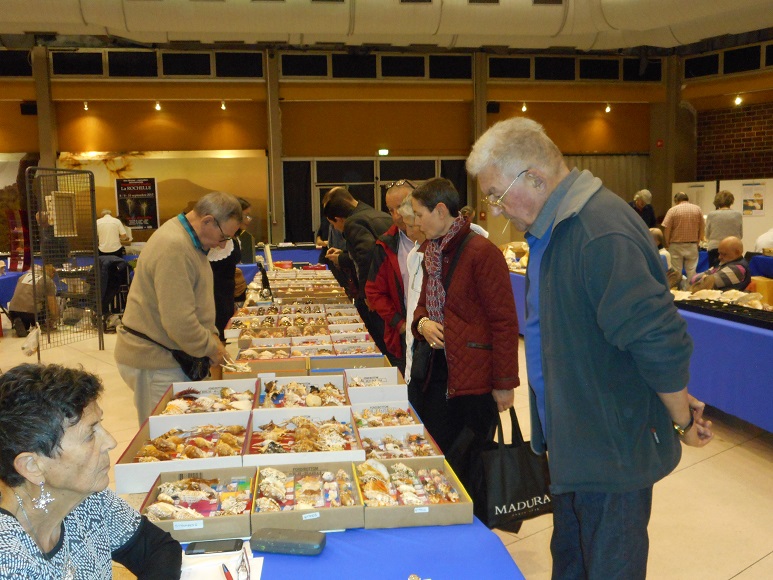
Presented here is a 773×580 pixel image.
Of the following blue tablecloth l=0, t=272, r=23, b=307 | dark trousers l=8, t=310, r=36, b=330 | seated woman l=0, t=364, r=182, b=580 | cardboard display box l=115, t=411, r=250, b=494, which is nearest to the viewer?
seated woman l=0, t=364, r=182, b=580

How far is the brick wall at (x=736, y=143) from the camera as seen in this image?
13133mm

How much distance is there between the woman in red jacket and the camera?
9.20 ft

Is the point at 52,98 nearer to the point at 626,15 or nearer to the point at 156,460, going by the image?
the point at 626,15

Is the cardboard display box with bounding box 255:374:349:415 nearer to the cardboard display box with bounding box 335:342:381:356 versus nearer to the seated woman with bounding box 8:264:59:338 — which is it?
the cardboard display box with bounding box 335:342:381:356

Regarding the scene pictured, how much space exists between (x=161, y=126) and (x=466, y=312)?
39.5 feet

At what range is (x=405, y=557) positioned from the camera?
1.63m

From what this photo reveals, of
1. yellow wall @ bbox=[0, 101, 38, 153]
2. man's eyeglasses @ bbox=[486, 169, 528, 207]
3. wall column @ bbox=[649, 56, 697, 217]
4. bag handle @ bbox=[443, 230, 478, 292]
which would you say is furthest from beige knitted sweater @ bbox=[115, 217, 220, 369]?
wall column @ bbox=[649, 56, 697, 217]

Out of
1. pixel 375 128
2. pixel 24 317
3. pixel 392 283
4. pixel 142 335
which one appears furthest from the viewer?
pixel 375 128

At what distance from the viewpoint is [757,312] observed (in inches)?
174

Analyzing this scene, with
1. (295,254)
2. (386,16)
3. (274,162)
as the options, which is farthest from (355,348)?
(274,162)

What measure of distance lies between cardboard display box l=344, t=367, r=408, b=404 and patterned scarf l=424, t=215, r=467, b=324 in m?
0.32

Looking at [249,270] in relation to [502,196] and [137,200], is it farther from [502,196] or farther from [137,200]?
[502,196]

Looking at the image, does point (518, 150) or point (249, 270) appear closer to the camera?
point (518, 150)

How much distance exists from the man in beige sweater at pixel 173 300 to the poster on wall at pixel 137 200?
419 inches
